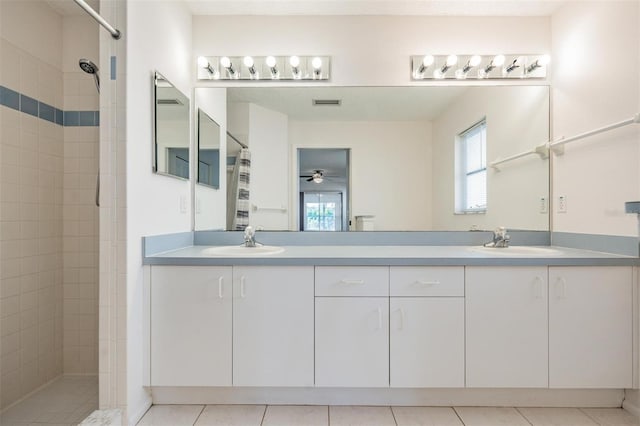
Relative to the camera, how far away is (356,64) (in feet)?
7.38

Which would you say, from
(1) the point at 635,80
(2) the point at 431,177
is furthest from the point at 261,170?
(1) the point at 635,80

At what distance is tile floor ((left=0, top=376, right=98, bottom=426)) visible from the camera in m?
1.65

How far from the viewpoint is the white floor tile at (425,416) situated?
1610mm

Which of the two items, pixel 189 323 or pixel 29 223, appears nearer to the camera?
pixel 189 323

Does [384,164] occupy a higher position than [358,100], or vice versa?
[358,100]

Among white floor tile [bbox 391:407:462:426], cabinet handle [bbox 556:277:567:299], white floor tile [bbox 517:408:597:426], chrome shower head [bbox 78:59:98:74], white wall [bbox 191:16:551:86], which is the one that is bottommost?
white floor tile [bbox 517:408:597:426]

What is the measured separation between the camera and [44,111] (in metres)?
1.97

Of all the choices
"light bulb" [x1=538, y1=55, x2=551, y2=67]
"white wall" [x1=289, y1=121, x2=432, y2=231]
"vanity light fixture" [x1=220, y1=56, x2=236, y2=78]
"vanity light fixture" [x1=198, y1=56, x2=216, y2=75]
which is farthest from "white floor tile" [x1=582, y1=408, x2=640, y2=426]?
"vanity light fixture" [x1=198, y1=56, x2=216, y2=75]

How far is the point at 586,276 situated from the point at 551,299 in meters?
0.21

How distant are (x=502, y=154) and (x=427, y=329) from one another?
1.33 meters

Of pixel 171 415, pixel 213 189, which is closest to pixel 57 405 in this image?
pixel 171 415

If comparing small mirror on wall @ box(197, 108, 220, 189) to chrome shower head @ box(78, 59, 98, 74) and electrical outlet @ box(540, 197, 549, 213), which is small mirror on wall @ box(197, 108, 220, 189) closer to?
chrome shower head @ box(78, 59, 98, 74)

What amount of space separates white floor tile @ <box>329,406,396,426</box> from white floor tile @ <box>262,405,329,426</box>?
1.7 inches

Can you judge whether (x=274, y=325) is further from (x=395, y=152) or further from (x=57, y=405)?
(x=395, y=152)
